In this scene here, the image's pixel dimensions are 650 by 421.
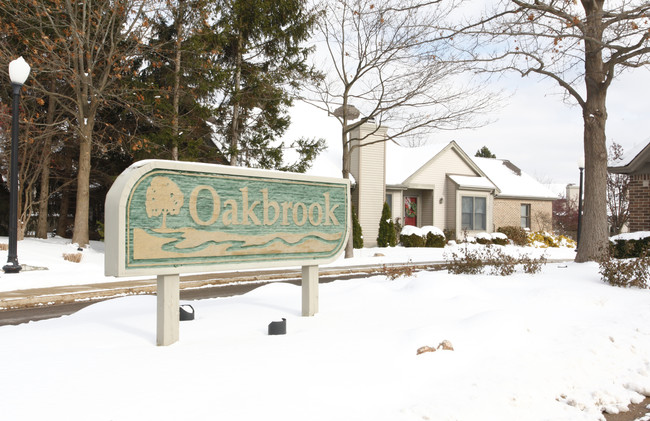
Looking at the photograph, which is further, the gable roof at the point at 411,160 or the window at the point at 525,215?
the window at the point at 525,215

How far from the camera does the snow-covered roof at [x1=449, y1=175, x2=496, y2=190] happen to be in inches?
1161

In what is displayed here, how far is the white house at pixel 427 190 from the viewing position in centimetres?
2644

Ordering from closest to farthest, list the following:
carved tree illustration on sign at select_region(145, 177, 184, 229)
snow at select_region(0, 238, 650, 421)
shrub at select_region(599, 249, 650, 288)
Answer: snow at select_region(0, 238, 650, 421), carved tree illustration on sign at select_region(145, 177, 184, 229), shrub at select_region(599, 249, 650, 288)

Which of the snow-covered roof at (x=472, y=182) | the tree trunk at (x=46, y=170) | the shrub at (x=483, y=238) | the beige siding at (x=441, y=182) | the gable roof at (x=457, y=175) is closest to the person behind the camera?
the tree trunk at (x=46, y=170)

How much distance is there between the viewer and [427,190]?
2975cm

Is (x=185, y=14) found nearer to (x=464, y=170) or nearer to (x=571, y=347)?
(x=464, y=170)

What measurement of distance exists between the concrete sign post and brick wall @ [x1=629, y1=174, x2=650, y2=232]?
49.0 ft

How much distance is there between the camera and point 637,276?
29.4ft

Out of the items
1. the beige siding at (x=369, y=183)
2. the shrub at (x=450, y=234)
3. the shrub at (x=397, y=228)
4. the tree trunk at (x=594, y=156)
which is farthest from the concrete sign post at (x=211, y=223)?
the shrub at (x=450, y=234)

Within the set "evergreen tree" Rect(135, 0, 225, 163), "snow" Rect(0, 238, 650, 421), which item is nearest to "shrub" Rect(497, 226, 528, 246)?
"evergreen tree" Rect(135, 0, 225, 163)

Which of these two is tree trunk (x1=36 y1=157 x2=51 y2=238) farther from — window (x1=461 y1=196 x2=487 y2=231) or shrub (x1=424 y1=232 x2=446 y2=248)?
window (x1=461 y1=196 x2=487 y2=231)

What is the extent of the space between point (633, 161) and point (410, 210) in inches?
534

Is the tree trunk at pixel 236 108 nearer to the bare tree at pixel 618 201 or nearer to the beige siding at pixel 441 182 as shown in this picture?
the beige siding at pixel 441 182

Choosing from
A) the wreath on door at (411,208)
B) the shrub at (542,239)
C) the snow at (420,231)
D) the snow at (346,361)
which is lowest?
the snow at (346,361)
